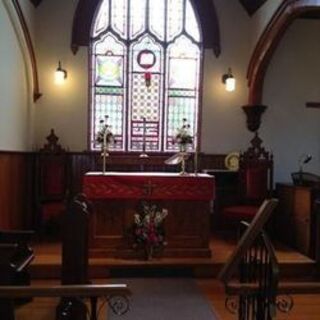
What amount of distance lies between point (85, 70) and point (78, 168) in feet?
4.64

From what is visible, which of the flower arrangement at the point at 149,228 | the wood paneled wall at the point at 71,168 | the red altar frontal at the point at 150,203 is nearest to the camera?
the flower arrangement at the point at 149,228

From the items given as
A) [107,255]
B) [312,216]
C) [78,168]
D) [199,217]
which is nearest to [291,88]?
[312,216]

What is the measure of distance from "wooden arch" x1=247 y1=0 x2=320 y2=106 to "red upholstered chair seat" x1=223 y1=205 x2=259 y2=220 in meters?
1.60

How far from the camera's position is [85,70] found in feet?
22.5

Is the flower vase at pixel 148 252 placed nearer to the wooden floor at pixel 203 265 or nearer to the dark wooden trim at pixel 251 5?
the wooden floor at pixel 203 265

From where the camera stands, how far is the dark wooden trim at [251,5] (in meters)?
6.82

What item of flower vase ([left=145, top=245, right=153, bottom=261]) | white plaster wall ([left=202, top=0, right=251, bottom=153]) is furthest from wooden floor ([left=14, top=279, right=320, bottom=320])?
white plaster wall ([left=202, top=0, right=251, bottom=153])

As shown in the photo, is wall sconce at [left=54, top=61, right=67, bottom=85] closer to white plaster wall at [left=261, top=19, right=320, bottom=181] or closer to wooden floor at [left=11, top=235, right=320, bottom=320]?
wooden floor at [left=11, top=235, right=320, bottom=320]

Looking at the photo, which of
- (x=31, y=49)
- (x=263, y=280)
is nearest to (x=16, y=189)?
(x=31, y=49)

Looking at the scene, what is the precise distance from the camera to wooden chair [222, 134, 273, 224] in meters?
6.58

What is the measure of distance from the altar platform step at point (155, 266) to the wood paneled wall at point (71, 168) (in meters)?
0.94

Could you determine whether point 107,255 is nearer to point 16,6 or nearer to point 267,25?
point 16,6

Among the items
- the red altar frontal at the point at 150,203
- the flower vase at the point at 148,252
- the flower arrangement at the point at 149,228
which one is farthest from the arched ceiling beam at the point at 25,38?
the flower vase at the point at 148,252

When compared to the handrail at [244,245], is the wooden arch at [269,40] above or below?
above
